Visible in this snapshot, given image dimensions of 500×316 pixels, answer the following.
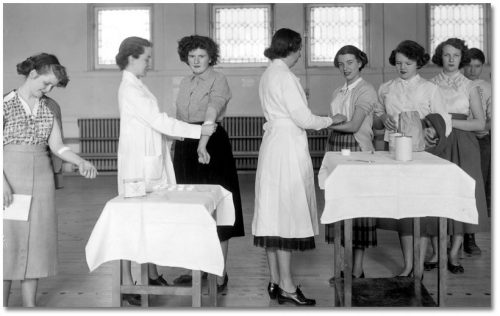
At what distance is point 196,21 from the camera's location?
1006cm

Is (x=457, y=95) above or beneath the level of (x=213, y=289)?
above

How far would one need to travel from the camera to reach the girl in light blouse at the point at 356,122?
3814 millimetres

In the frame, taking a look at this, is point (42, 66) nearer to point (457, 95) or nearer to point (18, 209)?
point (18, 209)

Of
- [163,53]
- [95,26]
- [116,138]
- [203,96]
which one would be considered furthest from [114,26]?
[203,96]

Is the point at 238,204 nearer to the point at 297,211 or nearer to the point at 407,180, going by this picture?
the point at 297,211

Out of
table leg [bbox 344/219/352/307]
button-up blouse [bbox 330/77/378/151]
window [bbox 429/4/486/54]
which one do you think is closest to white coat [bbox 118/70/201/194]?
table leg [bbox 344/219/352/307]

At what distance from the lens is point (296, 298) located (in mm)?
3512

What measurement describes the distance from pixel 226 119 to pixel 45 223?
23.3 ft

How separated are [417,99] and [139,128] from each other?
5.65ft

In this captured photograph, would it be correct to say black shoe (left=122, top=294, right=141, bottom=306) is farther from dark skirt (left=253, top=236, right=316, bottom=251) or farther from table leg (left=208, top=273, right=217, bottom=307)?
dark skirt (left=253, top=236, right=316, bottom=251)

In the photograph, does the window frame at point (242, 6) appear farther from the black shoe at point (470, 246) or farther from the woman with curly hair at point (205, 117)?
the woman with curly hair at point (205, 117)

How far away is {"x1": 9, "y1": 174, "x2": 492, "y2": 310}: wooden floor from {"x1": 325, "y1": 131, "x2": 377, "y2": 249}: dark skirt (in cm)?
35

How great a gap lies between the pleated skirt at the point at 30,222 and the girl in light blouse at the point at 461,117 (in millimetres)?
2534

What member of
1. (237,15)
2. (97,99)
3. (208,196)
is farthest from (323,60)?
(208,196)
